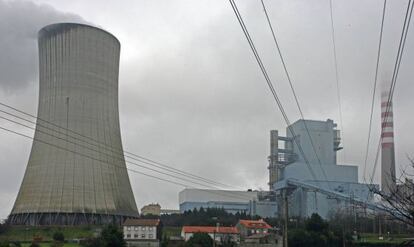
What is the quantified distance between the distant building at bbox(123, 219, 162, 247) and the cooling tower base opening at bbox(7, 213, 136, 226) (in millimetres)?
1380

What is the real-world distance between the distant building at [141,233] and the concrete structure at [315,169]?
16997 millimetres

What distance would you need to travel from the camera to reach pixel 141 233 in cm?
3425

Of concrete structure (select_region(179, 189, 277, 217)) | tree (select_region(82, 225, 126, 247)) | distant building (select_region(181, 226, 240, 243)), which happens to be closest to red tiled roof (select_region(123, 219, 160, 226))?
distant building (select_region(181, 226, 240, 243))

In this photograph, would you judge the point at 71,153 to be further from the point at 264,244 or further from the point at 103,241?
the point at 264,244

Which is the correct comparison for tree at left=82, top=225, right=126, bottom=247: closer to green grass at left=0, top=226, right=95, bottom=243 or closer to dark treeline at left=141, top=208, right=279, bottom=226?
Result: green grass at left=0, top=226, right=95, bottom=243

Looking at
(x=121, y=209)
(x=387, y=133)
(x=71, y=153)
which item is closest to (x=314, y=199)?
(x=387, y=133)

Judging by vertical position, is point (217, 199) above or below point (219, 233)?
above

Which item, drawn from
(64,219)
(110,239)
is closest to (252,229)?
(64,219)

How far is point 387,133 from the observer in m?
44.5

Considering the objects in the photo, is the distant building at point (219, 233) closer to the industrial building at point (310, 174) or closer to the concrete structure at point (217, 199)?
the industrial building at point (310, 174)

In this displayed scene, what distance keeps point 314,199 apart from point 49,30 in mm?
28213

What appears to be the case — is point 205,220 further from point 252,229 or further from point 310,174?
point 310,174

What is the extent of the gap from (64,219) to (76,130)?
7123mm

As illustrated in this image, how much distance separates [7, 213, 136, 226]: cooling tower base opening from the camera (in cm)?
3103
